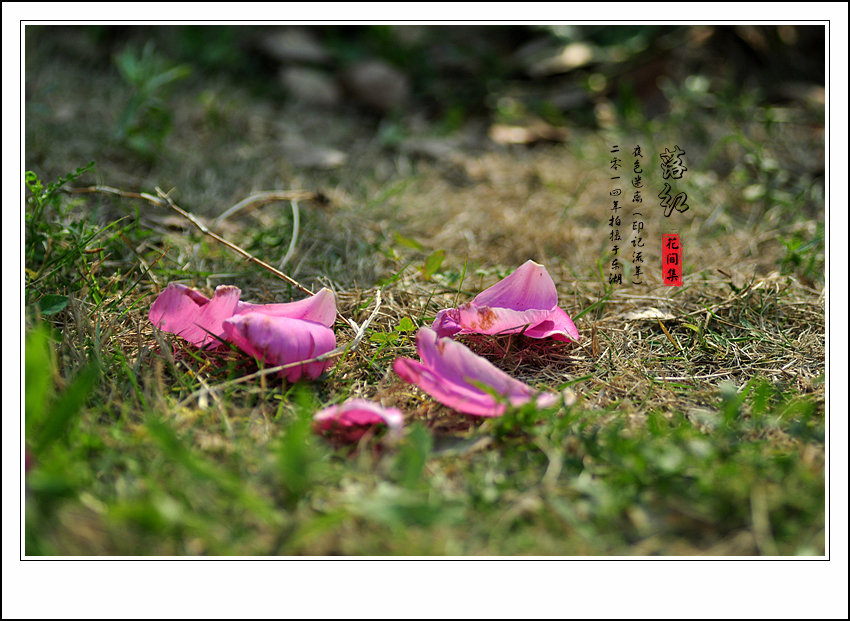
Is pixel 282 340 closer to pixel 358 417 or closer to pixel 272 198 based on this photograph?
pixel 358 417

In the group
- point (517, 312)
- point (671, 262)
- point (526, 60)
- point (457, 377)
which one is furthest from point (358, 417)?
point (526, 60)

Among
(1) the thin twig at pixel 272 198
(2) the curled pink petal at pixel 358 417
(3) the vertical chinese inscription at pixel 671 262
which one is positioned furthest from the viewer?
(1) the thin twig at pixel 272 198

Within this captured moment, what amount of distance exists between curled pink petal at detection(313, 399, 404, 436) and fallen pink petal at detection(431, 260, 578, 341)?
29 cm

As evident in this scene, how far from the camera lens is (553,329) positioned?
4.04 feet

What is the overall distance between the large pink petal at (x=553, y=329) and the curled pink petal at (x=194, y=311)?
57cm

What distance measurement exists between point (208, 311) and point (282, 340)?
0.19 m

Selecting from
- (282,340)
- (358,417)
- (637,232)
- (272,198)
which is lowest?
(358,417)

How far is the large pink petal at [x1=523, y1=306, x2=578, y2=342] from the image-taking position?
122 cm

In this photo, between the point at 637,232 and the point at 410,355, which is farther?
the point at 637,232

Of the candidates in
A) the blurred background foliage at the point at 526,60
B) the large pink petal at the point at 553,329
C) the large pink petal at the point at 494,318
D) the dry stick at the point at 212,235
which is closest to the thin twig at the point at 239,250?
the dry stick at the point at 212,235

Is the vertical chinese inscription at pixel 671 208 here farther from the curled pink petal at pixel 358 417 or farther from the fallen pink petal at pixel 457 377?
the curled pink petal at pixel 358 417

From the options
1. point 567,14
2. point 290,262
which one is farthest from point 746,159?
point 290,262

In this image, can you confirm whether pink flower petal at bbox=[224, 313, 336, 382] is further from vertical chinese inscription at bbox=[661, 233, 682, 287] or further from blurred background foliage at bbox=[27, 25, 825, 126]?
blurred background foliage at bbox=[27, 25, 825, 126]

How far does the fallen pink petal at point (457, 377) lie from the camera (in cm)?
102
